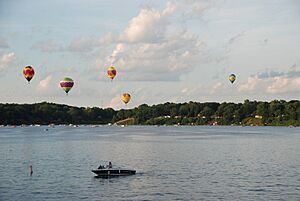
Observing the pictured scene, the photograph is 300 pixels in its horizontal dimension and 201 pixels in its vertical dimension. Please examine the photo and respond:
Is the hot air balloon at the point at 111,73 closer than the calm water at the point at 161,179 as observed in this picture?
No

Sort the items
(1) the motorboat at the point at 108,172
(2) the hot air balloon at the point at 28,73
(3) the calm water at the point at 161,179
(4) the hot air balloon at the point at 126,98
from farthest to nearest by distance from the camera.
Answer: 1. (4) the hot air balloon at the point at 126,98
2. (2) the hot air balloon at the point at 28,73
3. (1) the motorboat at the point at 108,172
4. (3) the calm water at the point at 161,179

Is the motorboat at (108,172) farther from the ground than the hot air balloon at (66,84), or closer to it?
closer to it

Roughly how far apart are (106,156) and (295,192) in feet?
176

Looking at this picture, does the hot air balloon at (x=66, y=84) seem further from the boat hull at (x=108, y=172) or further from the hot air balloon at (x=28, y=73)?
the boat hull at (x=108, y=172)

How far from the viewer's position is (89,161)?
9481 centimetres

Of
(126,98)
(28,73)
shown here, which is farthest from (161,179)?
(126,98)

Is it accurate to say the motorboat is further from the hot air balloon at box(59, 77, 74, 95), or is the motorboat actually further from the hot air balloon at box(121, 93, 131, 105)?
the hot air balloon at box(121, 93, 131, 105)

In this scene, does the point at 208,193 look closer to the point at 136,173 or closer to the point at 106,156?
the point at 136,173

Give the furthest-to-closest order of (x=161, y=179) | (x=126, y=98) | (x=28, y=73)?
(x=126, y=98) → (x=28, y=73) → (x=161, y=179)

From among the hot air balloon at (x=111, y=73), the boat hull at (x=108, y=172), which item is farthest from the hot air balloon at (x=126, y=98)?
the boat hull at (x=108, y=172)

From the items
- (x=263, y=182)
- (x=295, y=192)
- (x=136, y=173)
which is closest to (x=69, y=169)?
(x=136, y=173)

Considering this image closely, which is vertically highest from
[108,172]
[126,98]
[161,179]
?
[126,98]

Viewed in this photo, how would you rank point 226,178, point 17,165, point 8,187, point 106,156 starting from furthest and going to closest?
point 106,156, point 17,165, point 226,178, point 8,187

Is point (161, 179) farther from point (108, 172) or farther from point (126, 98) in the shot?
point (126, 98)
